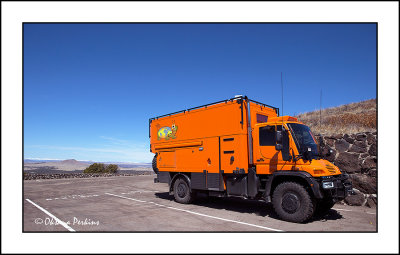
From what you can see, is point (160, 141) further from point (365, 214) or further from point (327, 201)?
point (365, 214)

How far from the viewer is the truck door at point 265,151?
24.5 ft

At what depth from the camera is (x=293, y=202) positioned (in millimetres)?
6832

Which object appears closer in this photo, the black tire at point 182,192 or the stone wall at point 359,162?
the stone wall at point 359,162

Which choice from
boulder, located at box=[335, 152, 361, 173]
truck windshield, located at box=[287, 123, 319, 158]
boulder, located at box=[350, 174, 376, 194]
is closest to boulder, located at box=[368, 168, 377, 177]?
boulder, located at box=[350, 174, 376, 194]

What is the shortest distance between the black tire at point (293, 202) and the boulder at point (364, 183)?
3.97 meters

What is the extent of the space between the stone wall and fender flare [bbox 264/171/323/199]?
302 cm

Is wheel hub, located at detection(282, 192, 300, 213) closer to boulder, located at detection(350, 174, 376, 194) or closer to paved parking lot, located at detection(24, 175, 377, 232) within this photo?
paved parking lot, located at detection(24, 175, 377, 232)

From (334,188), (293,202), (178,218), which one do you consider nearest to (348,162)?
(334,188)

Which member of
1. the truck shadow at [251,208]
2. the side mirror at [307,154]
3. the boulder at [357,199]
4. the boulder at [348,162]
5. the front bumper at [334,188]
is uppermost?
the side mirror at [307,154]

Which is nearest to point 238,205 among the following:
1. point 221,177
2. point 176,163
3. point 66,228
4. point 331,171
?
point 221,177

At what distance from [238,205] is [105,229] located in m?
5.47

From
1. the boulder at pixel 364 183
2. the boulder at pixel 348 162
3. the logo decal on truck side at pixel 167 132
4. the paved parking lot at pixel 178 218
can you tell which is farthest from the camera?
the logo decal on truck side at pixel 167 132

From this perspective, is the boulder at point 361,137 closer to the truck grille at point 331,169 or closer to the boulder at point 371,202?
the boulder at point 371,202

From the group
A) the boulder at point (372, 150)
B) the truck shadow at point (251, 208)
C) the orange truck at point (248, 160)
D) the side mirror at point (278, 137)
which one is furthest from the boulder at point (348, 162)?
the side mirror at point (278, 137)
